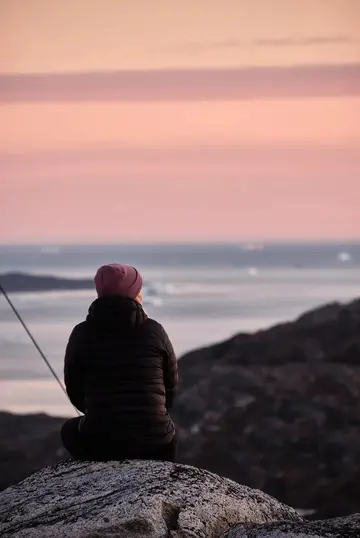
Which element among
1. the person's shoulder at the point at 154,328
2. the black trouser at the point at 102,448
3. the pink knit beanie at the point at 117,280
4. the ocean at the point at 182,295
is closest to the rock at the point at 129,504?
the black trouser at the point at 102,448

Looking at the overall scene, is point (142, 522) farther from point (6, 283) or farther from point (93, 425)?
point (6, 283)

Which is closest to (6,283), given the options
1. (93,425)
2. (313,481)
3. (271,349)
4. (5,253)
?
(5,253)

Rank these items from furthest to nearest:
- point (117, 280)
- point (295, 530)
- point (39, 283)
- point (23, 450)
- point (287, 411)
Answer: point (287, 411)
point (23, 450)
point (39, 283)
point (117, 280)
point (295, 530)

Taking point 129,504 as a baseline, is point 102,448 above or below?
above

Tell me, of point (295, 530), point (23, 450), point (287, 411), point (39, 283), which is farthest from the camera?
point (287, 411)

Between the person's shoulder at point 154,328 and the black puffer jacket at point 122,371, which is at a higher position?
the person's shoulder at point 154,328

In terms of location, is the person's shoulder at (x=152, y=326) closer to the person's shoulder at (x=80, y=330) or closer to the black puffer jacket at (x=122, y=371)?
the black puffer jacket at (x=122, y=371)

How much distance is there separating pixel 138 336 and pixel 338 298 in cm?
529

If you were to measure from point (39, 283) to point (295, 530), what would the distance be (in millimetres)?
5280

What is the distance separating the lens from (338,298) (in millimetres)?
8430

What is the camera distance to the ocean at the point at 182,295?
747 cm

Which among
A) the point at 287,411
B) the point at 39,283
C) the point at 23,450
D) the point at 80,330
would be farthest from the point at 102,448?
the point at 287,411

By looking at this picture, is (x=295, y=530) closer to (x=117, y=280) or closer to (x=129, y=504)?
(x=129, y=504)

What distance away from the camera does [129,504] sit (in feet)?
9.59
